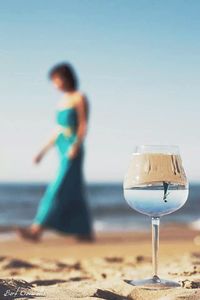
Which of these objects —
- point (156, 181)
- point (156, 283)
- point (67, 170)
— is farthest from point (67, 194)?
point (156, 181)

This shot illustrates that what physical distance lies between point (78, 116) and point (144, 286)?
4332 millimetres

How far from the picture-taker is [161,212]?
2.54 m

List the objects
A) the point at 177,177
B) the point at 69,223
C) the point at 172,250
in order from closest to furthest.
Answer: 1. the point at 177,177
2. the point at 172,250
3. the point at 69,223

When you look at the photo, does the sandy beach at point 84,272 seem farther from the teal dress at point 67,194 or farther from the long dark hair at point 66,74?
the long dark hair at point 66,74

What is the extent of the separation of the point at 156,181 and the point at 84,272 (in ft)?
5.34

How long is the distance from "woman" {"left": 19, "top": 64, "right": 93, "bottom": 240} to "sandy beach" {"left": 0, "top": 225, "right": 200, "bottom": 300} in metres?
0.23

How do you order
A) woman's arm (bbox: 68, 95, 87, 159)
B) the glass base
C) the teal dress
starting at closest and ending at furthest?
the glass base
woman's arm (bbox: 68, 95, 87, 159)
the teal dress

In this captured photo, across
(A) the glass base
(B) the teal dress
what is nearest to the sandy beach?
(A) the glass base

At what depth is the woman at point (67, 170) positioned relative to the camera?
22.4 ft

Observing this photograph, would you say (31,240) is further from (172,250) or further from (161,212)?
(161,212)

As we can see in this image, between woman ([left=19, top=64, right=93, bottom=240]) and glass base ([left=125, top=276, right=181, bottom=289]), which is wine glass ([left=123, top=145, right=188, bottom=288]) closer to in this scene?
glass base ([left=125, top=276, right=181, bottom=289])

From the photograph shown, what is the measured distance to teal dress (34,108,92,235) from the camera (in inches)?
272

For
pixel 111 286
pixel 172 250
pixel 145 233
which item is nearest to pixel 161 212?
pixel 111 286

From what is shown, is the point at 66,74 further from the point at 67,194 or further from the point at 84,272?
the point at 84,272
